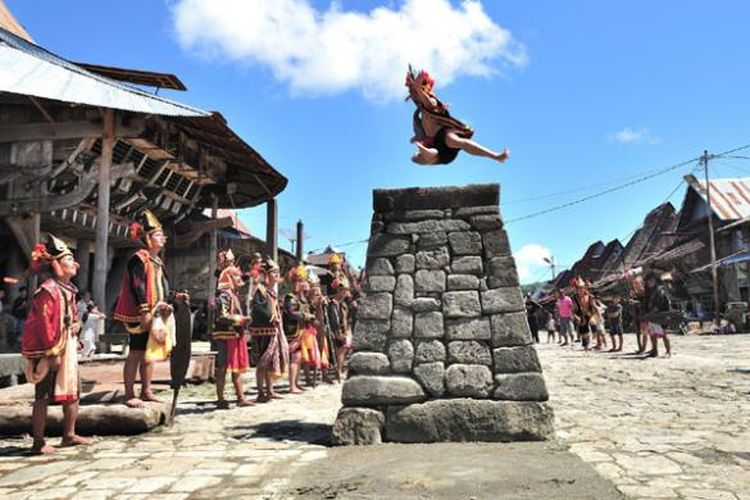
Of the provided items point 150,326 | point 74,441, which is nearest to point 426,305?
point 150,326

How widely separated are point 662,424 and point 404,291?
2708 millimetres

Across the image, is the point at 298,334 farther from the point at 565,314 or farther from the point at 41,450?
the point at 565,314

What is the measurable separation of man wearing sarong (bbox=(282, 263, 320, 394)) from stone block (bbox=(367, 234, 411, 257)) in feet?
11.3

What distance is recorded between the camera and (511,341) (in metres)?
4.94

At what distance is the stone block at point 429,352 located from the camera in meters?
4.98

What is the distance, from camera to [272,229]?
58.7ft

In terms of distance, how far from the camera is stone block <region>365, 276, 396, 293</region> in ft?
17.2

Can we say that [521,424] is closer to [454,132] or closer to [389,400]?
[389,400]

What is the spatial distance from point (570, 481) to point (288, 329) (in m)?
5.62

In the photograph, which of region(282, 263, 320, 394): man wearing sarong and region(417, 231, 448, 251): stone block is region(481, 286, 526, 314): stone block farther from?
region(282, 263, 320, 394): man wearing sarong

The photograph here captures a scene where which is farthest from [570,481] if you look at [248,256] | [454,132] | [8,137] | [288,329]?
[248,256]

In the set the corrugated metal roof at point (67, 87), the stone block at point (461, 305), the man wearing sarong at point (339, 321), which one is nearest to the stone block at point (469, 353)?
the stone block at point (461, 305)

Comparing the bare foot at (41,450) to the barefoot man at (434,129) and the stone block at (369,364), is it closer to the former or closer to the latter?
the stone block at (369,364)

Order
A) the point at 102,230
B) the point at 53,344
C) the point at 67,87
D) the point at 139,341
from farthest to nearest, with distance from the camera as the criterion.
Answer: the point at 102,230, the point at 67,87, the point at 139,341, the point at 53,344
